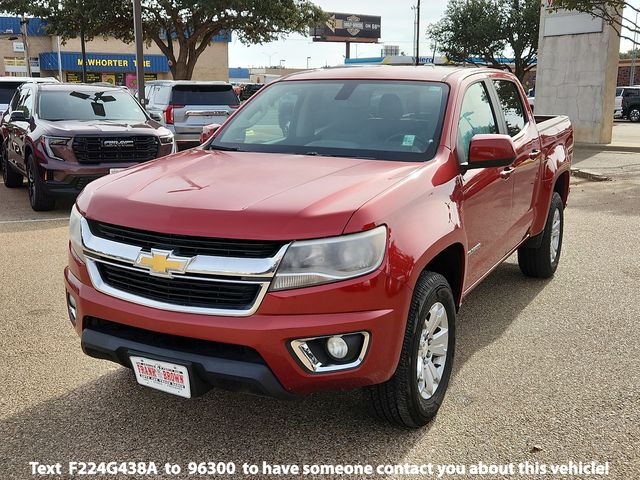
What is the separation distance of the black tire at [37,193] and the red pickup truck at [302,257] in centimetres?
589

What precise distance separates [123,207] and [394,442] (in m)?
1.68

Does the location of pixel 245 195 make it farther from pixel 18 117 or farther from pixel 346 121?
pixel 18 117

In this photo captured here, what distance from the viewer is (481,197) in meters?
3.97

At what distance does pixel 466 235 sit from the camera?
12.2 ft

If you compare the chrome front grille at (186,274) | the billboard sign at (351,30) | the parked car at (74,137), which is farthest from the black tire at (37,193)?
the billboard sign at (351,30)

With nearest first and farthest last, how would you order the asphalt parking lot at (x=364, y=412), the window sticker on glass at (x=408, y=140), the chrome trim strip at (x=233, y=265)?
the chrome trim strip at (x=233, y=265), the asphalt parking lot at (x=364, y=412), the window sticker on glass at (x=408, y=140)

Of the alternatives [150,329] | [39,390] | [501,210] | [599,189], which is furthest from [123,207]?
[599,189]

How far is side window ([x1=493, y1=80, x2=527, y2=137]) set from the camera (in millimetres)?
4945

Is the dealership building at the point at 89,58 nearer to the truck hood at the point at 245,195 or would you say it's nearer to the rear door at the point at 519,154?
the rear door at the point at 519,154

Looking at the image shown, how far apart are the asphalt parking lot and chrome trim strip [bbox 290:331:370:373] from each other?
1.34 feet

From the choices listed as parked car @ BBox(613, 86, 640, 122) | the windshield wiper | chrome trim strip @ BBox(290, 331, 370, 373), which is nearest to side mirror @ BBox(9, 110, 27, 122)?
the windshield wiper

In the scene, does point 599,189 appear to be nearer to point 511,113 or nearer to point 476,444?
point 511,113

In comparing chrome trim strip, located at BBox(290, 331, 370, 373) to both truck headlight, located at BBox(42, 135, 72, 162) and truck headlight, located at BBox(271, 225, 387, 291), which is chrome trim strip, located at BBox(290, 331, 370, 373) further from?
truck headlight, located at BBox(42, 135, 72, 162)

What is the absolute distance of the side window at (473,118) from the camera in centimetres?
397
